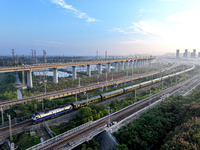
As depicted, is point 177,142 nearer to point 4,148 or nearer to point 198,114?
point 198,114

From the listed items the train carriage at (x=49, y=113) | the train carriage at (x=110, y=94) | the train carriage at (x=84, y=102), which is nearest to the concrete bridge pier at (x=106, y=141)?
the train carriage at (x=49, y=113)

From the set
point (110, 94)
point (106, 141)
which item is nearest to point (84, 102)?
point (110, 94)

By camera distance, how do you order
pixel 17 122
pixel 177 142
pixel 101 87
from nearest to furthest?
pixel 177 142
pixel 17 122
pixel 101 87

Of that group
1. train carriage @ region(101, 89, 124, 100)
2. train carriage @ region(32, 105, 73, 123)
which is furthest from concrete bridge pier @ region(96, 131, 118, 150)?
train carriage @ region(101, 89, 124, 100)

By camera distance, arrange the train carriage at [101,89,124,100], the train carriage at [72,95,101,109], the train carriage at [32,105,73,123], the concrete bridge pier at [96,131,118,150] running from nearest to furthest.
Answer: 1. the concrete bridge pier at [96,131,118,150]
2. the train carriage at [32,105,73,123]
3. the train carriage at [72,95,101,109]
4. the train carriage at [101,89,124,100]

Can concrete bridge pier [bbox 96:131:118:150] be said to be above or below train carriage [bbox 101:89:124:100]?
below

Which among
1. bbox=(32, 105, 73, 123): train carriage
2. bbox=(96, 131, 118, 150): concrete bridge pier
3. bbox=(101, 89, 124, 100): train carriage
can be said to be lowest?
bbox=(96, 131, 118, 150): concrete bridge pier

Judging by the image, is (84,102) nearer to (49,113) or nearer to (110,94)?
(49,113)

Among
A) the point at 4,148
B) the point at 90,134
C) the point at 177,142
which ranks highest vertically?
the point at 177,142

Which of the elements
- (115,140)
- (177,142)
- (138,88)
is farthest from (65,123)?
(138,88)

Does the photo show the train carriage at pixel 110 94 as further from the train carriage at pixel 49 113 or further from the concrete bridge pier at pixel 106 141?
the concrete bridge pier at pixel 106 141

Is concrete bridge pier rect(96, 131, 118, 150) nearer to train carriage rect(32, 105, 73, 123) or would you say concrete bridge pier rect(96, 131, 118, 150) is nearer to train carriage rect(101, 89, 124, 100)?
train carriage rect(32, 105, 73, 123)
